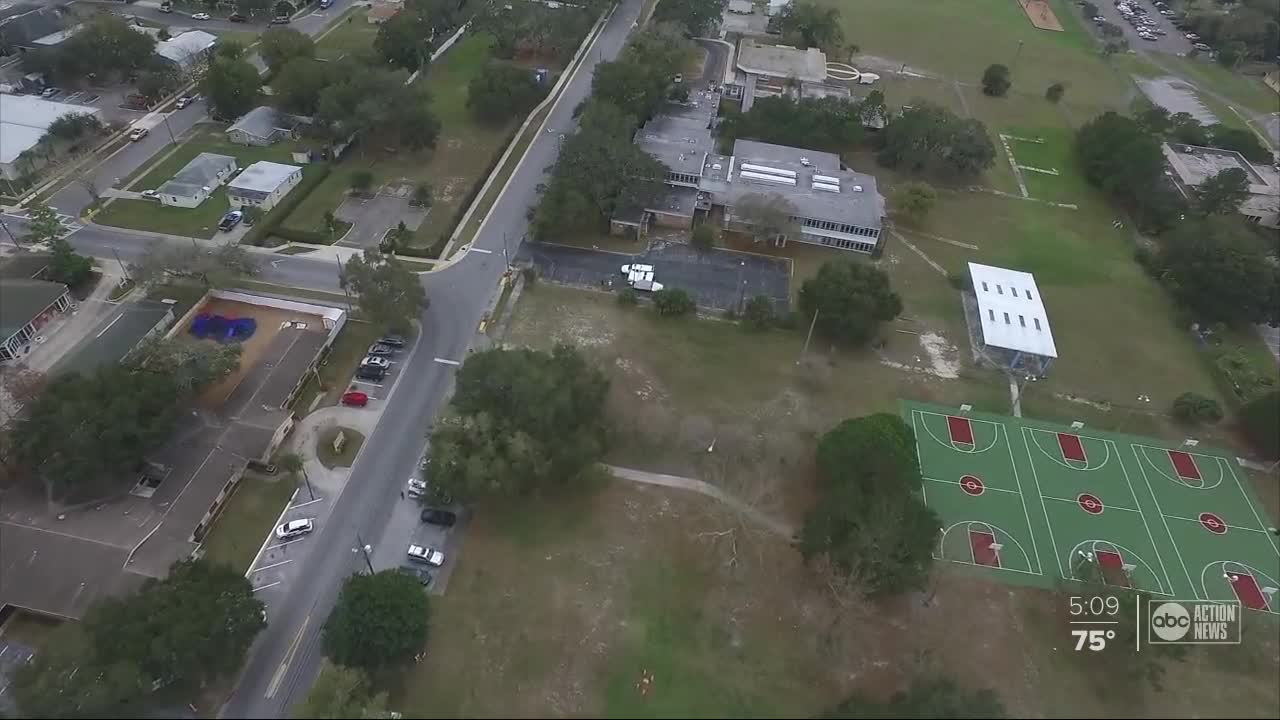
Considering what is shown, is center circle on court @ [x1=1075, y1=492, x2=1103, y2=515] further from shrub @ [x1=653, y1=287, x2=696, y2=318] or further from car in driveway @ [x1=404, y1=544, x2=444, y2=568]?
car in driveway @ [x1=404, y1=544, x2=444, y2=568]

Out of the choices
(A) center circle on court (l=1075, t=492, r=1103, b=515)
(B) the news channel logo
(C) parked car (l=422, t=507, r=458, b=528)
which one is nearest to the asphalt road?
(C) parked car (l=422, t=507, r=458, b=528)

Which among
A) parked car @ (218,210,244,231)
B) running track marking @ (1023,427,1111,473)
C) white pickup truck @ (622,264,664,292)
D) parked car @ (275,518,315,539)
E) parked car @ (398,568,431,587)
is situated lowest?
running track marking @ (1023,427,1111,473)

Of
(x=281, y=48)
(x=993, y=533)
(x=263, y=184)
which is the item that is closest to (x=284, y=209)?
(x=263, y=184)

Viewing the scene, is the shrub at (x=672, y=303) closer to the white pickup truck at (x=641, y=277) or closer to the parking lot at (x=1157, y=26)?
the white pickup truck at (x=641, y=277)

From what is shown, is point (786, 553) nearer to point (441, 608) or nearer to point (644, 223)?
point (441, 608)

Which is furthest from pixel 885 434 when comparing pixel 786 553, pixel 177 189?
pixel 177 189

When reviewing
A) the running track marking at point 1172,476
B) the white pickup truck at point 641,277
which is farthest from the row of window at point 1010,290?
the white pickup truck at point 641,277
